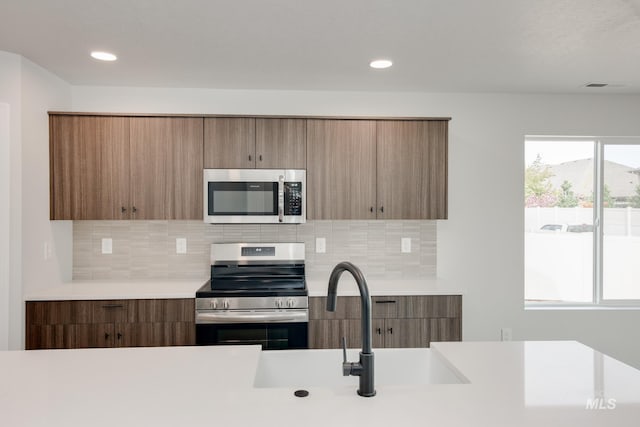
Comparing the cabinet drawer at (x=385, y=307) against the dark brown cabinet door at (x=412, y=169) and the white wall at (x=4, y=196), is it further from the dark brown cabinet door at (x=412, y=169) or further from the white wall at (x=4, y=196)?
the white wall at (x=4, y=196)

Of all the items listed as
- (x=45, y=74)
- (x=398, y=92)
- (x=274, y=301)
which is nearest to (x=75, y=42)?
(x=45, y=74)

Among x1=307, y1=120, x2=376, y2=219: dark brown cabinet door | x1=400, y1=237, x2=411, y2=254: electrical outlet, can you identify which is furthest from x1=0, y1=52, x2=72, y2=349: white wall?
x1=400, y1=237, x2=411, y2=254: electrical outlet

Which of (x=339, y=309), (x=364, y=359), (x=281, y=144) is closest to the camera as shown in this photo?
(x=364, y=359)

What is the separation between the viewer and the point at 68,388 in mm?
1278

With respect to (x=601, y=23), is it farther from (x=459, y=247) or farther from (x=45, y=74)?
(x=45, y=74)

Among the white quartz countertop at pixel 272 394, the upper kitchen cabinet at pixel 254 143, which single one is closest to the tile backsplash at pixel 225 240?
the upper kitchen cabinet at pixel 254 143

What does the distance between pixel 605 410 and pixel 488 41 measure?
2.01 metres

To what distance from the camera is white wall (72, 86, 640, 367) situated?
3562 millimetres

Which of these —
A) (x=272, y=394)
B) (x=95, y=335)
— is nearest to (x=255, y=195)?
(x=95, y=335)

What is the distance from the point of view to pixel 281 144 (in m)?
3.19

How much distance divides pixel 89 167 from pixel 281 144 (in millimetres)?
1422

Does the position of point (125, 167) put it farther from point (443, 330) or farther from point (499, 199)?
point (499, 199)

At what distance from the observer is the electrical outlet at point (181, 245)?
3436 mm

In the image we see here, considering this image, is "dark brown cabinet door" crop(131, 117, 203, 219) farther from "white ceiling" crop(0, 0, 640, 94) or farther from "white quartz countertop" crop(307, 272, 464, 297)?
"white quartz countertop" crop(307, 272, 464, 297)
